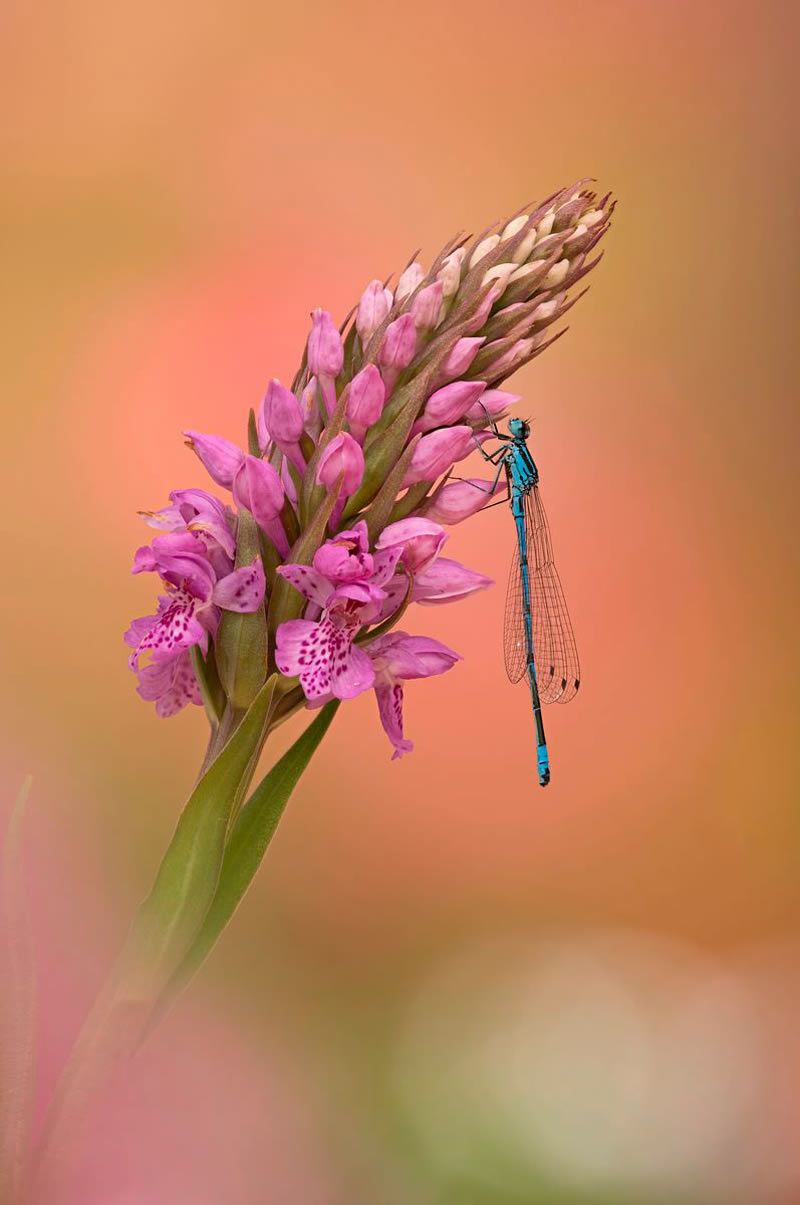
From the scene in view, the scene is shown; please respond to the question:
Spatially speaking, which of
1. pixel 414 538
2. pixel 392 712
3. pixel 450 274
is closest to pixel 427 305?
pixel 450 274

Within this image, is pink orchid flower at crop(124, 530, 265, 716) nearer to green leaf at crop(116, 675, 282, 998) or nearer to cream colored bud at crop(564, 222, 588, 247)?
green leaf at crop(116, 675, 282, 998)

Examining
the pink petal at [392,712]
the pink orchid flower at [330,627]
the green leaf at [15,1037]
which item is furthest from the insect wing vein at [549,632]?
the green leaf at [15,1037]

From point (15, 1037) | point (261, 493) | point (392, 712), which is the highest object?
point (261, 493)

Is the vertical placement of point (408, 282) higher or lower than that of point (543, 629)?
higher

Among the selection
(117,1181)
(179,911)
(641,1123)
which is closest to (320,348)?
(179,911)

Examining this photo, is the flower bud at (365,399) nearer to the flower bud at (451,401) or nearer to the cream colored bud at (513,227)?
the flower bud at (451,401)

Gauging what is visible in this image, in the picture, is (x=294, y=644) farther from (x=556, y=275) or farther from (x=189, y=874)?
(x=556, y=275)

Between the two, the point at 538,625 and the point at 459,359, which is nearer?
the point at 459,359

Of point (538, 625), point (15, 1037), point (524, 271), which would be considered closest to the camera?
point (15, 1037)
